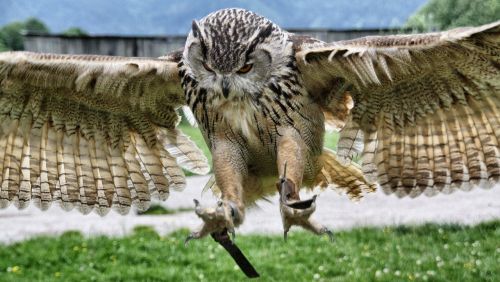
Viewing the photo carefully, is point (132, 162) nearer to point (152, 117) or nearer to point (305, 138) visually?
point (152, 117)

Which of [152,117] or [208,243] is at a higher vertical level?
[152,117]

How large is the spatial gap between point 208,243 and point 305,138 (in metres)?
4.10

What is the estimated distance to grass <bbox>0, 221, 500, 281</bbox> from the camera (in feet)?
21.1

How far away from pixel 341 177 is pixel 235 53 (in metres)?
1.53

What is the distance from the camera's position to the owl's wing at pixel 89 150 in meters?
4.44

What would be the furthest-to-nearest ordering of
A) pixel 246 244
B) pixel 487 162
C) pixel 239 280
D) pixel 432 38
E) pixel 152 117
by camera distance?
pixel 246 244 → pixel 239 280 → pixel 152 117 → pixel 487 162 → pixel 432 38

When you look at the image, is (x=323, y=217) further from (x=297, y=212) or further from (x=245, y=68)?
(x=297, y=212)

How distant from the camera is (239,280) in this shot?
21.0 feet

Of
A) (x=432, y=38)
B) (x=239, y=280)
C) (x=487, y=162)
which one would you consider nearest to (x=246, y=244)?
(x=239, y=280)

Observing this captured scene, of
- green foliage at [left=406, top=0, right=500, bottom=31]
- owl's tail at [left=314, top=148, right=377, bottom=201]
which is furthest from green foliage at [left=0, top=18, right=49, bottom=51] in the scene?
owl's tail at [left=314, top=148, right=377, bottom=201]

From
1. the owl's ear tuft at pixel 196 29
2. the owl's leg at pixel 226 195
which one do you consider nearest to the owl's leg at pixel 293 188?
the owl's leg at pixel 226 195

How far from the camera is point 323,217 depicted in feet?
29.3

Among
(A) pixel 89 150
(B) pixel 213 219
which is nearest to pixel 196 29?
(B) pixel 213 219

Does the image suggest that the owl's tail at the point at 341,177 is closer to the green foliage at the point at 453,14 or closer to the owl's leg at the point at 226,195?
the owl's leg at the point at 226,195
